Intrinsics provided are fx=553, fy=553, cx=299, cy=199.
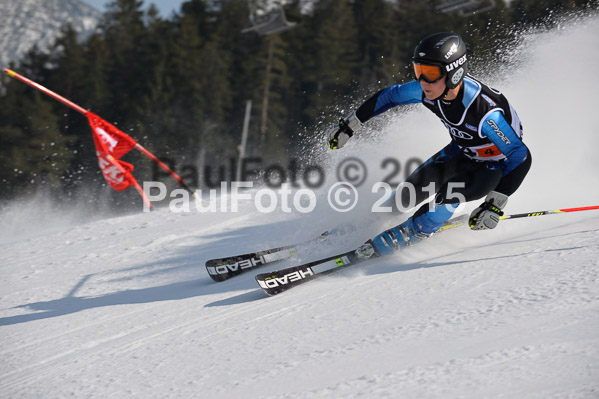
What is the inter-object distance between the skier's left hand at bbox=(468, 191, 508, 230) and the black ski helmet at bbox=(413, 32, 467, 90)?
801 millimetres

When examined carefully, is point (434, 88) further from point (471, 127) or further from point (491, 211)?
point (491, 211)

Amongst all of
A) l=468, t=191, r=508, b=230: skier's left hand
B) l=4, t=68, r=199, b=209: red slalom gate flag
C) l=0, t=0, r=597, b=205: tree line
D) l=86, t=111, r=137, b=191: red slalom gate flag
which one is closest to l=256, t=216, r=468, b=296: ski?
l=468, t=191, r=508, b=230: skier's left hand

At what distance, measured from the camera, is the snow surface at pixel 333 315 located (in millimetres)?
2350

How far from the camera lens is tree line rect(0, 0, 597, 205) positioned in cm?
2641

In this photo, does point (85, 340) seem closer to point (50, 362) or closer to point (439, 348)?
point (50, 362)

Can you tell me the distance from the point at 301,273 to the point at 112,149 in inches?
312

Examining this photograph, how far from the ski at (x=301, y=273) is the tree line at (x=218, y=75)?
21.8 meters

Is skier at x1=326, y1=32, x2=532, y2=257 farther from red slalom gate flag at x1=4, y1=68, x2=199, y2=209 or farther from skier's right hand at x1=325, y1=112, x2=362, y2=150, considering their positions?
red slalom gate flag at x1=4, y1=68, x2=199, y2=209

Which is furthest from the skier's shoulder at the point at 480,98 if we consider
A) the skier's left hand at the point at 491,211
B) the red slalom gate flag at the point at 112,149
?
the red slalom gate flag at the point at 112,149

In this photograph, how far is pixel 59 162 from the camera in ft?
79.9

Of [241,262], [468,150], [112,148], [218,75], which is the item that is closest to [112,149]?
[112,148]

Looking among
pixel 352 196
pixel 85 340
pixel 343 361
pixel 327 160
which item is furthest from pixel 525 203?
pixel 85 340

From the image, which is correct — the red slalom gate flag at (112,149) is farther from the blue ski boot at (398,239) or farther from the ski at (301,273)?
the blue ski boot at (398,239)

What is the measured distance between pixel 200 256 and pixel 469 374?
389 cm
